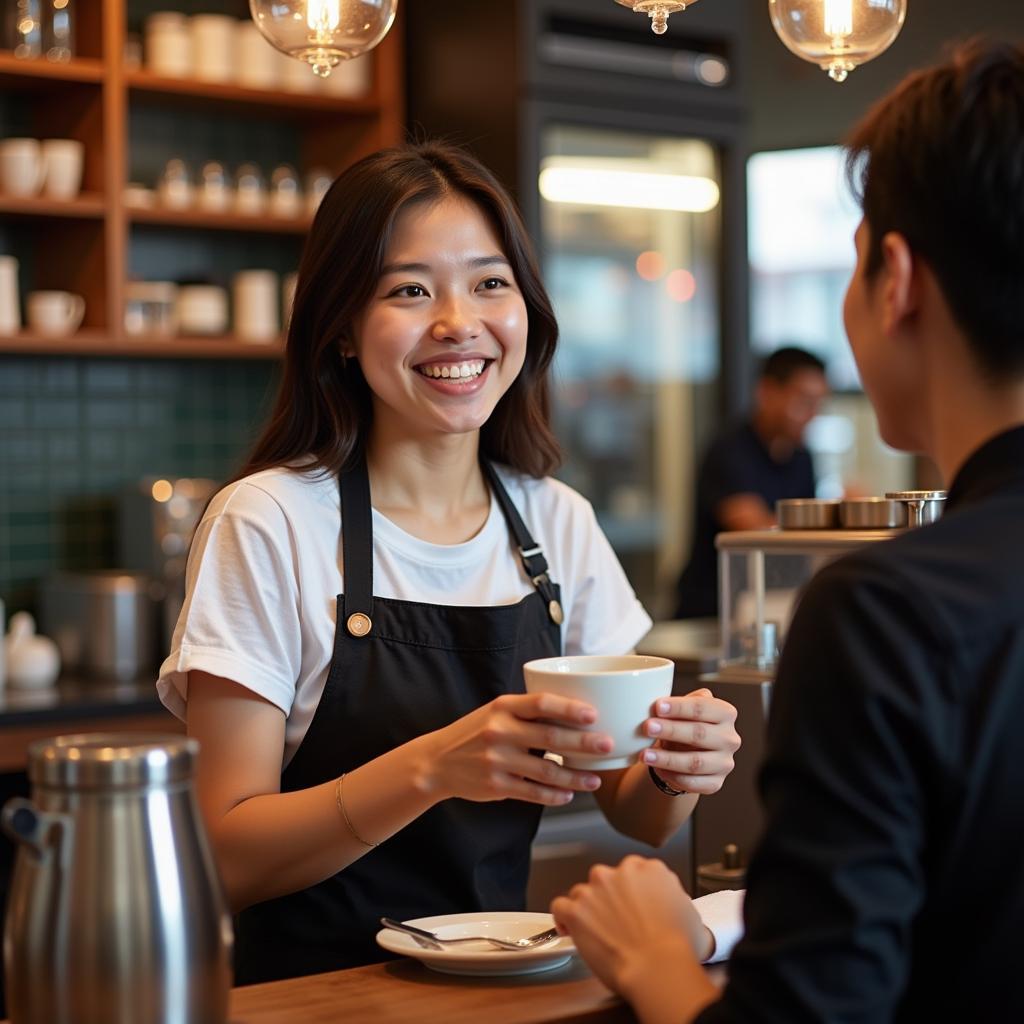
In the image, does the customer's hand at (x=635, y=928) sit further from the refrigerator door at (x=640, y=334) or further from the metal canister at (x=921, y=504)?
the refrigerator door at (x=640, y=334)

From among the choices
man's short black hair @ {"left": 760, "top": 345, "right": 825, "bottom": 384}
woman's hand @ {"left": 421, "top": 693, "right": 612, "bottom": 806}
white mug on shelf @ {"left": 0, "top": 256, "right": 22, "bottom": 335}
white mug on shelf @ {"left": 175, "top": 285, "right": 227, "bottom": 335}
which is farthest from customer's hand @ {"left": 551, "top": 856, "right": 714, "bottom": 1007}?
man's short black hair @ {"left": 760, "top": 345, "right": 825, "bottom": 384}

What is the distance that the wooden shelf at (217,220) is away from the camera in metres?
3.75

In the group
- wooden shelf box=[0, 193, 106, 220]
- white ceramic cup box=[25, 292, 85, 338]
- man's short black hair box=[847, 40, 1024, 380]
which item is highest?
wooden shelf box=[0, 193, 106, 220]

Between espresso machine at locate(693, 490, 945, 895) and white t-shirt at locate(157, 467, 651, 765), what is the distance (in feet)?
0.71

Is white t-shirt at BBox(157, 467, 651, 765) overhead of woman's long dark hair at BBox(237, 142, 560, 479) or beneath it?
beneath

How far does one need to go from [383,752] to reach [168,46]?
8.59 ft

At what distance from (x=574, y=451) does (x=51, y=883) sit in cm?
332

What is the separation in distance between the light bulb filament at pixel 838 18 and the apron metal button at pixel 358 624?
0.78m

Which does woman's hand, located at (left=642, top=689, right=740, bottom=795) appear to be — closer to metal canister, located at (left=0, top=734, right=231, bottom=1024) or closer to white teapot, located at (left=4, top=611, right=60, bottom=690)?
metal canister, located at (left=0, top=734, right=231, bottom=1024)

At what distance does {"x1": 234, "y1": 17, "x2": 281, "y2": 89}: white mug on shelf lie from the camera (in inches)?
153

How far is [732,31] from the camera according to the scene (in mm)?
4301

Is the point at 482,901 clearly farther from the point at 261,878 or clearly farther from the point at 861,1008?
the point at 861,1008

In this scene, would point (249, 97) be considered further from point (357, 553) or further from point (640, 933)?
point (640, 933)

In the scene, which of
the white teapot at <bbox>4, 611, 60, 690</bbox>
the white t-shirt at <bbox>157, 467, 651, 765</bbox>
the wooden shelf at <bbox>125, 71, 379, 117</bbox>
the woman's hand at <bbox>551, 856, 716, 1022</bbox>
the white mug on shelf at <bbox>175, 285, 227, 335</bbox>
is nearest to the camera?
the woman's hand at <bbox>551, 856, 716, 1022</bbox>
